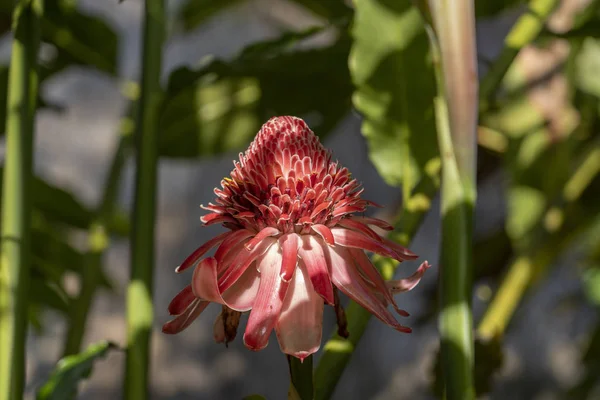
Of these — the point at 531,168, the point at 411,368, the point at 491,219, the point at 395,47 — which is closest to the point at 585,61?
the point at 531,168

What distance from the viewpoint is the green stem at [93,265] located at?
1.56ft

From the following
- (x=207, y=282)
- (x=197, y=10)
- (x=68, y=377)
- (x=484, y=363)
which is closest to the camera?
(x=207, y=282)

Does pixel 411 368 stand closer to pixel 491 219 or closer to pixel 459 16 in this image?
pixel 491 219

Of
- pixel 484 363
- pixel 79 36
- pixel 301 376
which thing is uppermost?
pixel 79 36

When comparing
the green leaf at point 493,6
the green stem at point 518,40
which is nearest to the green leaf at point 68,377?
the green stem at point 518,40

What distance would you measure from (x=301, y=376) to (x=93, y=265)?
0.32 meters

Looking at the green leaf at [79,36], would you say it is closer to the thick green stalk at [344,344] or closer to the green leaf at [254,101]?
the green leaf at [254,101]

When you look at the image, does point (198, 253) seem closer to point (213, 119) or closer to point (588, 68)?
Answer: point (213, 119)

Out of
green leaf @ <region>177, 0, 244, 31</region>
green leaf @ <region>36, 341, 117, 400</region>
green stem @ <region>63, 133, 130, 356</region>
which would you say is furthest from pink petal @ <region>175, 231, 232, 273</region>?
green leaf @ <region>177, 0, 244, 31</region>

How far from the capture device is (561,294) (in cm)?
109

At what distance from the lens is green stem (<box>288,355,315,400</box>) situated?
23cm

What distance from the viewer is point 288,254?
8.4 inches

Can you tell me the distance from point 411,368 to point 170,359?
1.80 ft

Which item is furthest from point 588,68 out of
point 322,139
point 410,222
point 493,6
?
Answer: point 410,222
